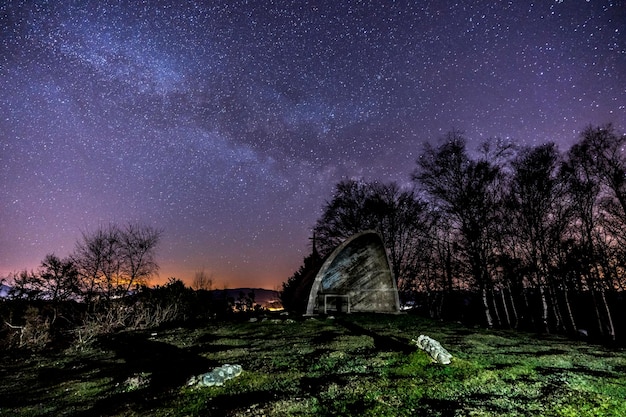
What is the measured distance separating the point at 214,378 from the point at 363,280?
18624 mm

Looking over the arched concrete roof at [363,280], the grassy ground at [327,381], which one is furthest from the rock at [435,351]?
the arched concrete roof at [363,280]

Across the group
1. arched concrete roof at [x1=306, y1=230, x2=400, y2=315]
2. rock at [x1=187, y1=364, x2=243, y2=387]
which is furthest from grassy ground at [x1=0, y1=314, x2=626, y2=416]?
arched concrete roof at [x1=306, y1=230, x2=400, y2=315]

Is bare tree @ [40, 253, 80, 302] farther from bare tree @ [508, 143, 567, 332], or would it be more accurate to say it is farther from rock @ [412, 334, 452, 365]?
bare tree @ [508, 143, 567, 332]

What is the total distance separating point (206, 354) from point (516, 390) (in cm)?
757

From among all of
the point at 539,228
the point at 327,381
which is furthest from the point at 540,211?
the point at 327,381

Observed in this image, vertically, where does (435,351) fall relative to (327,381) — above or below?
above

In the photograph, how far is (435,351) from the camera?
7.08 meters

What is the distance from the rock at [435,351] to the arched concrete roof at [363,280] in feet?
47.7

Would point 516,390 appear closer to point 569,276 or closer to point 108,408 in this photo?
point 108,408

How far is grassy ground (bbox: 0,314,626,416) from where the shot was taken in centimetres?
467

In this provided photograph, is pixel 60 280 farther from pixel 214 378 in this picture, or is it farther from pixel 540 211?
pixel 540 211

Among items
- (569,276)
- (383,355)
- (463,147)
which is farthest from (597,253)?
(383,355)

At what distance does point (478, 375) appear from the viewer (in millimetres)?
6090

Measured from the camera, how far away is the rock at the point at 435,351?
22.4 ft
